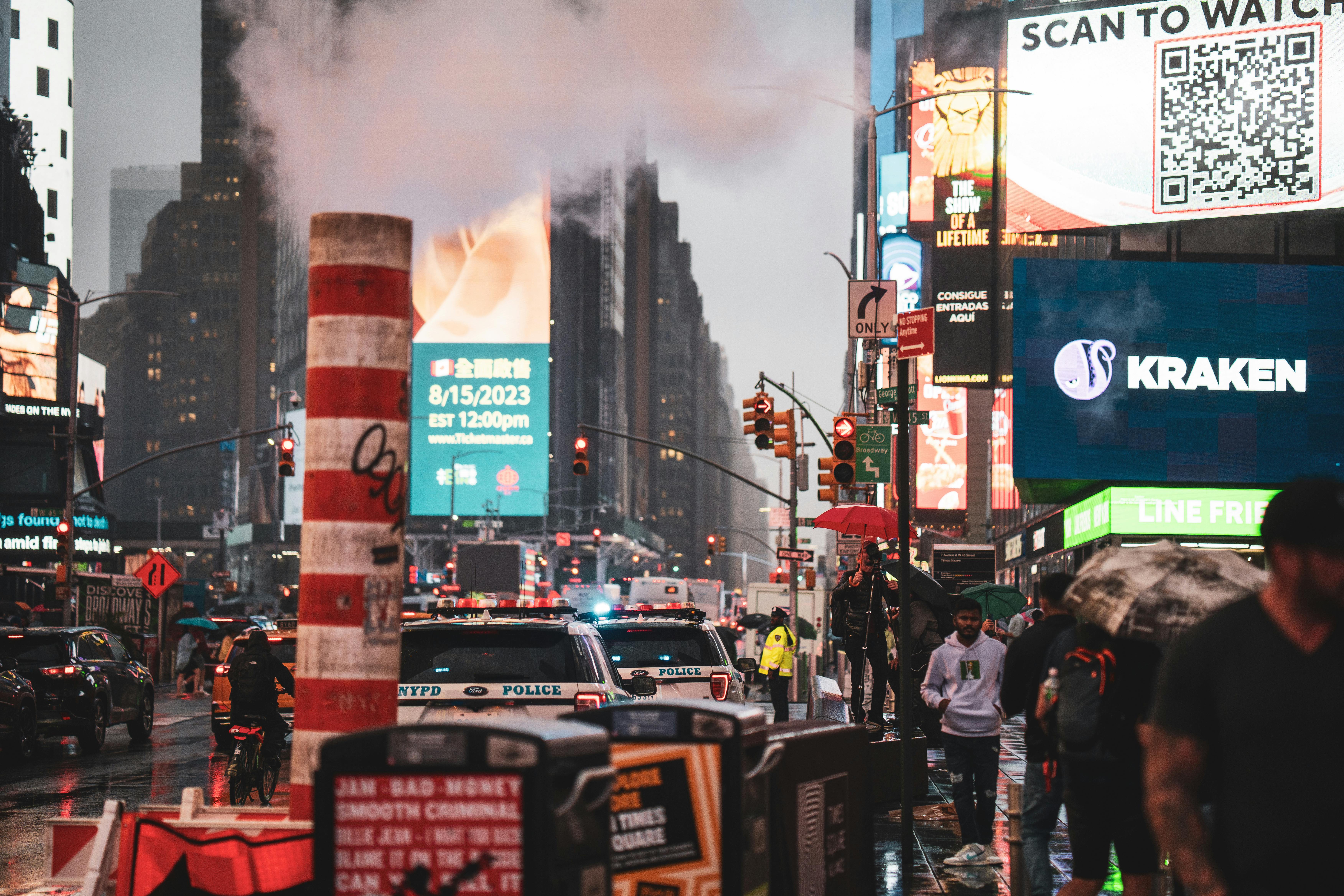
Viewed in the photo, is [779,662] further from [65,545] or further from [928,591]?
[65,545]

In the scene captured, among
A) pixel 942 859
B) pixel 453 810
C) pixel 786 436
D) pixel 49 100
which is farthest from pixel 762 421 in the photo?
pixel 49 100

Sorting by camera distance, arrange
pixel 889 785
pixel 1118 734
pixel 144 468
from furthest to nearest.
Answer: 1. pixel 144 468
2. pixel 889 785
3. pixel 1118 734

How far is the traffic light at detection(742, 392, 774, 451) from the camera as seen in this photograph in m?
28.2

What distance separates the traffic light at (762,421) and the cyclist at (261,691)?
14.4m

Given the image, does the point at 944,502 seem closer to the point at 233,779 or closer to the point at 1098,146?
the point at 1098,146

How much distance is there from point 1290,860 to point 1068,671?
3659 millimetres

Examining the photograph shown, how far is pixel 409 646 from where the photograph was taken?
1023 cm

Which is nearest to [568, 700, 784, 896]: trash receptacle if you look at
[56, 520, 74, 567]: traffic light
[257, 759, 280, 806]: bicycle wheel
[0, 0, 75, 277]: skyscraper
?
[257, 759, 280, 806]: bicycle wheel

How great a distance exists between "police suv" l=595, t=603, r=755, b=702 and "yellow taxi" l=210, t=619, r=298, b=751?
155 inches

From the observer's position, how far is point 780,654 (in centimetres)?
2473

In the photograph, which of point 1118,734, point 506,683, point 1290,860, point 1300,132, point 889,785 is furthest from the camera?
point 1300,132

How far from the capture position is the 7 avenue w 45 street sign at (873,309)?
1619 centimetres

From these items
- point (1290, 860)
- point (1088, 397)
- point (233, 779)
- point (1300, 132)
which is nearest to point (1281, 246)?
point (1300, 132)

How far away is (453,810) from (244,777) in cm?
995
